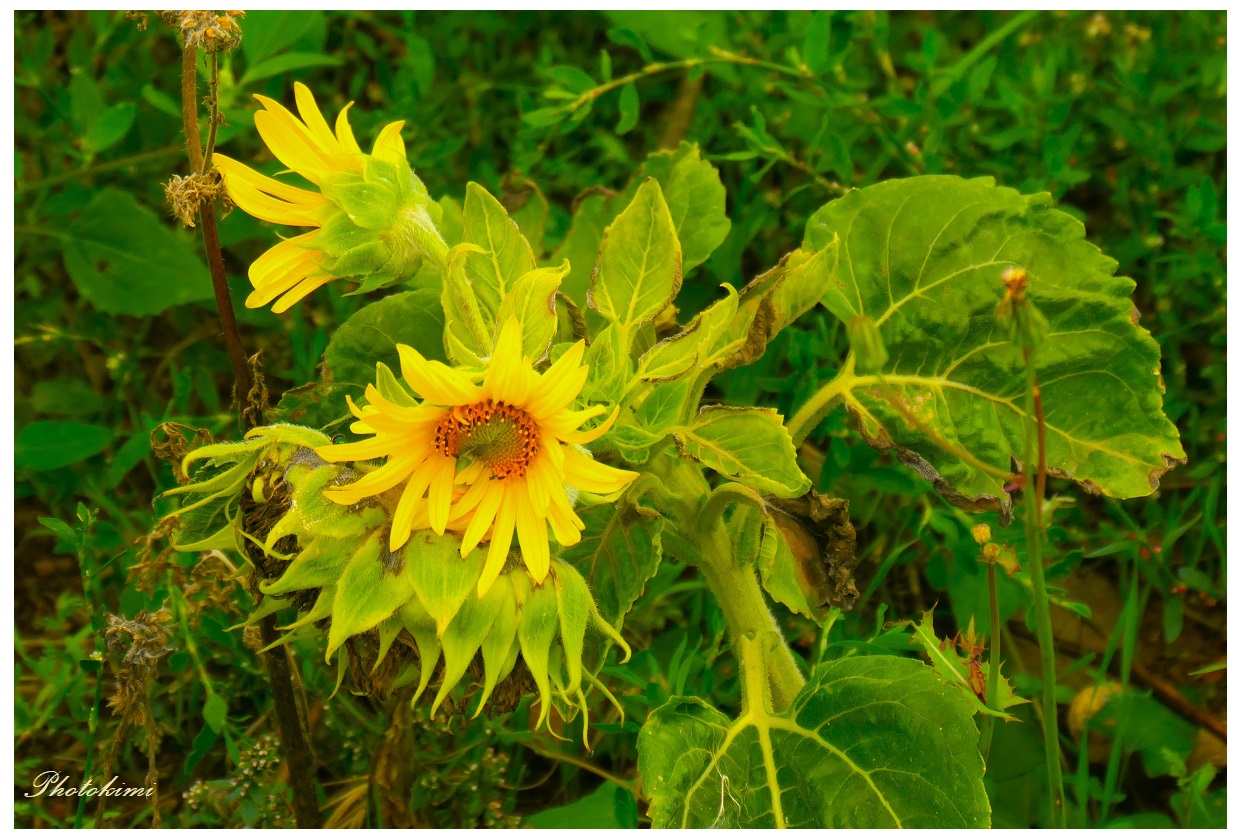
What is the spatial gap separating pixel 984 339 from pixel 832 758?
2.68 ft

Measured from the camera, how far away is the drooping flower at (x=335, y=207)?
1.76 metres

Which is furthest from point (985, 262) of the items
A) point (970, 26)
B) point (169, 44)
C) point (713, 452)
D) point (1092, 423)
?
point (169, 44)

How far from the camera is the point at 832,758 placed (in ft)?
6.31

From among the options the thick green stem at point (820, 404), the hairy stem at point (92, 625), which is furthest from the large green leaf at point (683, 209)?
the hairy stem at point (92, 625)

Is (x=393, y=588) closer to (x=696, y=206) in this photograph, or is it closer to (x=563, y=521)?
(x=563, y=521)

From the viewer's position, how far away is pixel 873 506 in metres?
2.68

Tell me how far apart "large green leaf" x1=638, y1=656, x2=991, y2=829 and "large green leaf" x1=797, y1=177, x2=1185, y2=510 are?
16.2 inches

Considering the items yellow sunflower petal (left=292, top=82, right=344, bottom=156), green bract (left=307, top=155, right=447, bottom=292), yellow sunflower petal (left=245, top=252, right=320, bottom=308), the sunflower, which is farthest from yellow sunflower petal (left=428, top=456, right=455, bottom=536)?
yellow sunflower petal (left=292, top=82, right=344, bottom=156)

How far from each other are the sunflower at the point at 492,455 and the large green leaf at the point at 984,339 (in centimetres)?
78

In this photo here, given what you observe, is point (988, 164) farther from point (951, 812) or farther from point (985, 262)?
point (951, 812)

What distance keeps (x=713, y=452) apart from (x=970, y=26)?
2.13m

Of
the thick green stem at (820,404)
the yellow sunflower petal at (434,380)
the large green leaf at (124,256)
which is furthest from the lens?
the large green leaf at (124,256)

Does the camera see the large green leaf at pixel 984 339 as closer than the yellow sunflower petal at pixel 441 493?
No

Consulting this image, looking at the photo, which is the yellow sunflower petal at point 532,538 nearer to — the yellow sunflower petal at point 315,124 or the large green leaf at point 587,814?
the yellow sunflower petal at point 315,124
